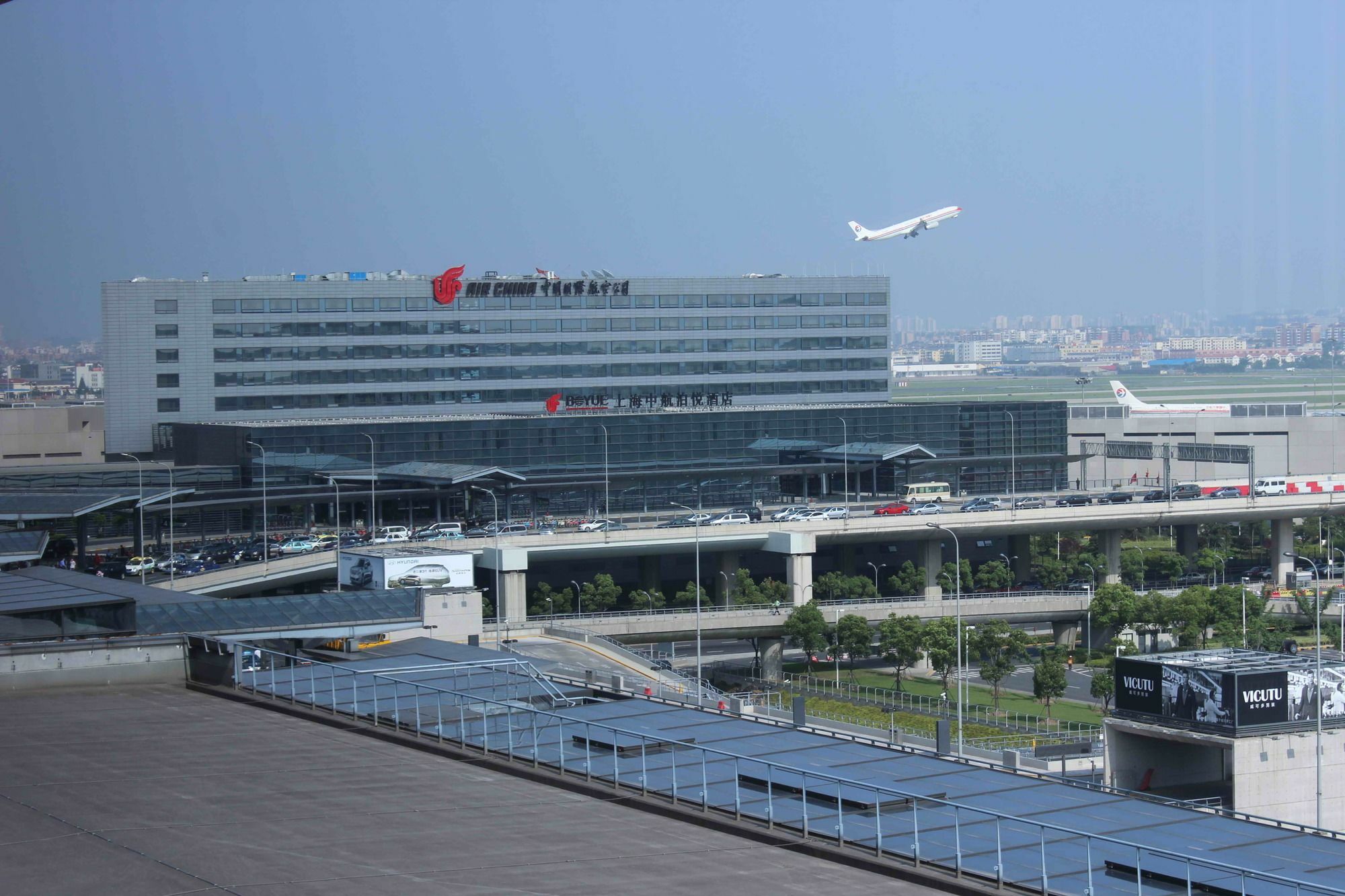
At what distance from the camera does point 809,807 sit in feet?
58.6

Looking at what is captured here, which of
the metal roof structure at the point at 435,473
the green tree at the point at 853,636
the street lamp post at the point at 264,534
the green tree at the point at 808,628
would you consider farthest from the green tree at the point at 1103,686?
the metal roof structure at the point at 435,473

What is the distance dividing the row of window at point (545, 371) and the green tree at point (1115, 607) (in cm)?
4298

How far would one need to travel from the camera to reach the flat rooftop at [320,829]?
1462 centimetres

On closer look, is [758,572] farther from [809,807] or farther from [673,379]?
[809,807]

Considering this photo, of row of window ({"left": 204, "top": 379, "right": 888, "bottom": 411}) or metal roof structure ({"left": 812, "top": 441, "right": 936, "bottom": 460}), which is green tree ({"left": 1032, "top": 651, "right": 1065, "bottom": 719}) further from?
row of window ({"left": 204, "top": 379, "right": 888, "bottom": 411})

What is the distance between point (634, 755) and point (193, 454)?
281 ft

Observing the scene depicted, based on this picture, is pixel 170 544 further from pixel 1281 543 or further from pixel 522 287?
pixel 1281 543

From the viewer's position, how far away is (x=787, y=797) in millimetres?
18266

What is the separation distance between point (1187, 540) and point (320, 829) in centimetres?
9363

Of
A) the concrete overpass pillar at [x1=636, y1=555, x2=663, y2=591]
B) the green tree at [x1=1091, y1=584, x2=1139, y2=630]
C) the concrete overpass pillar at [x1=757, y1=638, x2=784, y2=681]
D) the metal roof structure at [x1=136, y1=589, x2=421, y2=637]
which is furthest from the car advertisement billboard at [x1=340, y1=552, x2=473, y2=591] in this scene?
the green tree at [x1=1091, y1=584, x2=1139, y2=630]

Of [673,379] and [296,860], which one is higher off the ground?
[673,379]

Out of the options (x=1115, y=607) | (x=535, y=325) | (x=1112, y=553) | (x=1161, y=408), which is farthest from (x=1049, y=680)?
(x=1161, y=408)

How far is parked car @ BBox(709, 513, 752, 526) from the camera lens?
86.1 metres

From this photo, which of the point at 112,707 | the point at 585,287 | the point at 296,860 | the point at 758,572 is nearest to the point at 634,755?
the point at 296,860
